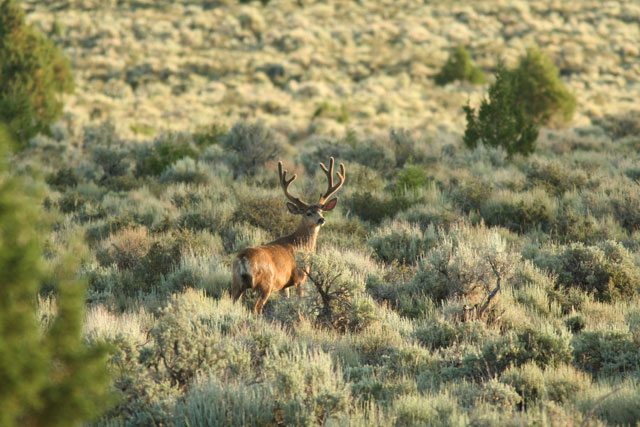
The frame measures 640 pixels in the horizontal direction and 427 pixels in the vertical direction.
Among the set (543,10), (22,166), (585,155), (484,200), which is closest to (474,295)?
(484,200)

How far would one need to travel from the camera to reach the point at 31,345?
2.30 metres

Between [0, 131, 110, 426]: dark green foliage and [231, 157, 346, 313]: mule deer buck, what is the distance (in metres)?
4.37

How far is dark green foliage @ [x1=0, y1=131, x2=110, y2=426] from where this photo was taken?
7.23ft

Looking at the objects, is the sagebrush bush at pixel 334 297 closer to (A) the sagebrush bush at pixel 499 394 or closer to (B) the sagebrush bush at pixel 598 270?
(A) the sagebrush bush at pixel 499 394

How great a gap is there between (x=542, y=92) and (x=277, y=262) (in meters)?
21.6

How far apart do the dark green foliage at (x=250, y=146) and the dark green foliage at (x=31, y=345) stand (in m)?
14.6

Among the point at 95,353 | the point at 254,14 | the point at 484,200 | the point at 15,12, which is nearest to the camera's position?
the point at 95,353

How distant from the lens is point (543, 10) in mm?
52719

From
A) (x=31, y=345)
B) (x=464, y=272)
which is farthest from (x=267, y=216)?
(x=31, y=345)

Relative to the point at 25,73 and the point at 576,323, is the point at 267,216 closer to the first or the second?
the point at 576,323

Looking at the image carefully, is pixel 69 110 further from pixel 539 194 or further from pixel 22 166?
pixel 539 194

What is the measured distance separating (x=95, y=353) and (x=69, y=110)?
29817 millimetres

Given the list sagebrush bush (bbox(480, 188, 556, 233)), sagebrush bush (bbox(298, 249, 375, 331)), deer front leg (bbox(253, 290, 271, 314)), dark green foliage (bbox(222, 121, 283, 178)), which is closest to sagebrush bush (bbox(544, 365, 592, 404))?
sagebrush bush (bbox(298, 249, 375, 331))

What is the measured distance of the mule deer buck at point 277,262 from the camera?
6.86 metres
